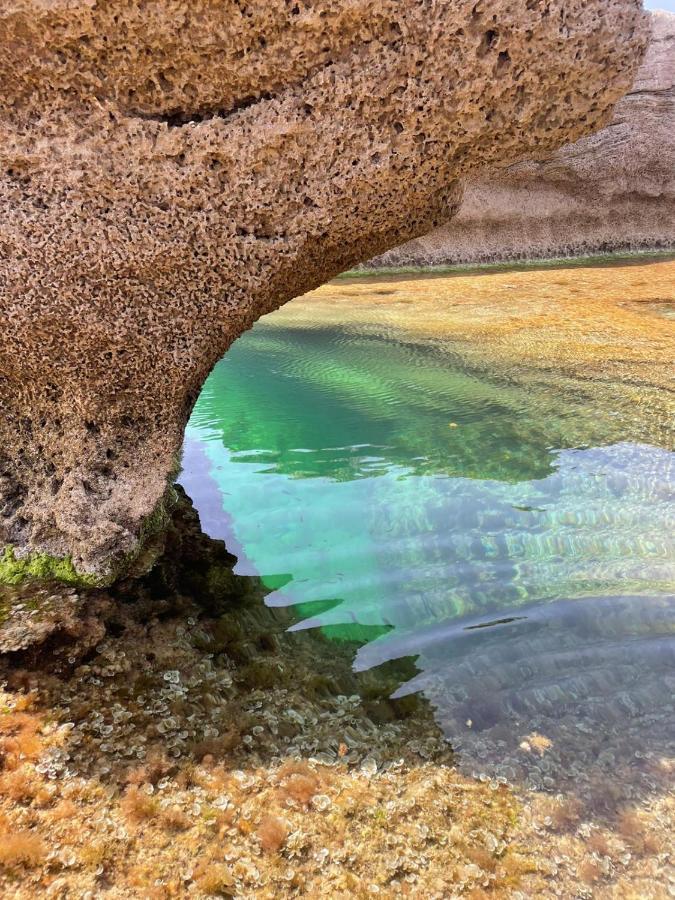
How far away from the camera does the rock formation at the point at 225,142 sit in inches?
70.9

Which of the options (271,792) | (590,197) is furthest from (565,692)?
(590,197)

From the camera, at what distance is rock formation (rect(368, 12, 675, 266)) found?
36.0 feet

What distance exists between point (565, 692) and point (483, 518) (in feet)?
3.79

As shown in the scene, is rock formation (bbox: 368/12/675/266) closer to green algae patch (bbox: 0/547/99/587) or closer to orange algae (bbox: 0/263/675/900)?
green algae patch (bbox: 0/547/99/587)

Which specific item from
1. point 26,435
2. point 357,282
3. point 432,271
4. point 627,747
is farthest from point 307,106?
point 432,271

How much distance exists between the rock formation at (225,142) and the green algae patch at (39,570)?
0.10 metres

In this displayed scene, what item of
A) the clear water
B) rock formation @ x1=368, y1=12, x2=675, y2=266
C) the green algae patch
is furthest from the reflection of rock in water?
rock formation @ x1=368, y1=12, x2=675, y2=266

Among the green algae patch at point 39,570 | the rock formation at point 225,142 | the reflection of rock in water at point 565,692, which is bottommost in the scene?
the reflection of rock in water at point 565,692

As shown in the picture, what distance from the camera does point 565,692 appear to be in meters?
2.09

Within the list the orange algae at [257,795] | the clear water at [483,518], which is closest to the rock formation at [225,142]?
the orange algae at [257,795]

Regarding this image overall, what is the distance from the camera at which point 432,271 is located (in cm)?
1137

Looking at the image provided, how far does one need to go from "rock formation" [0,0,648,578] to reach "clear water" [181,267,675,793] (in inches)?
43.5

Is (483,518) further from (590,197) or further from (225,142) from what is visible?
(590,197)

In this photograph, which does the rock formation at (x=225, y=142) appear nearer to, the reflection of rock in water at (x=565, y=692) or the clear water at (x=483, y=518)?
the clear water at (x=483, y=518)
